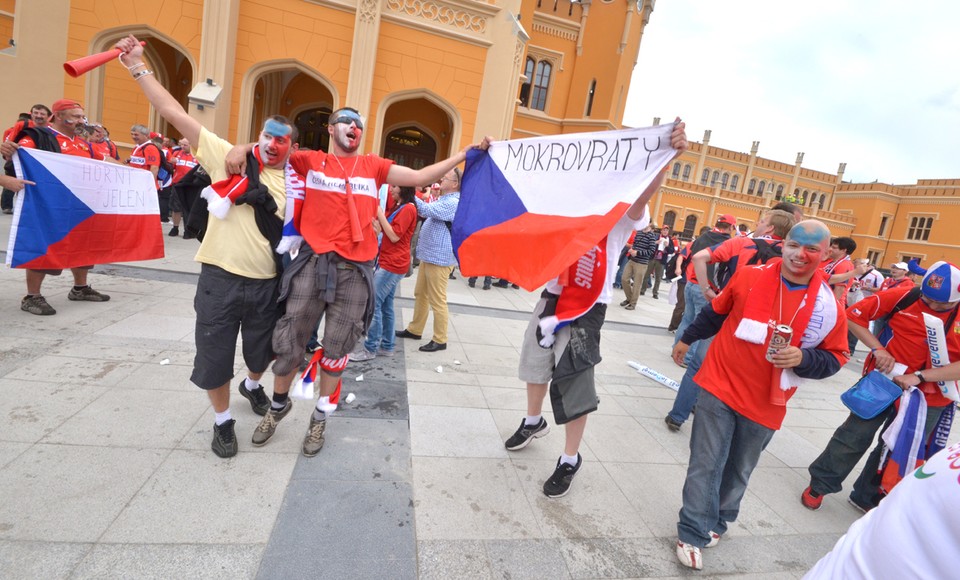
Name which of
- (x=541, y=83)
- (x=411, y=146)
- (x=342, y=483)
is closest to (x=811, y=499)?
(x=342, y=483)

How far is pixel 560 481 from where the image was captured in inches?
112

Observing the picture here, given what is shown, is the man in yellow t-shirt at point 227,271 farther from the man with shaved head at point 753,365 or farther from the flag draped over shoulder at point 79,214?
the flag draped over shoulder at point 79,214

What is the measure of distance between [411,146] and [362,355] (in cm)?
1585

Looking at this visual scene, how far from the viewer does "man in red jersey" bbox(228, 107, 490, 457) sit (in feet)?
8.81

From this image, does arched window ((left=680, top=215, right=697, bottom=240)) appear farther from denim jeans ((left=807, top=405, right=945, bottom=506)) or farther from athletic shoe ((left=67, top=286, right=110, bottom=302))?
athletic shoe ((left=67, top=286, right=110, bottom=302))

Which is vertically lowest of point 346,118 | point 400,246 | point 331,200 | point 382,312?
point 382,312

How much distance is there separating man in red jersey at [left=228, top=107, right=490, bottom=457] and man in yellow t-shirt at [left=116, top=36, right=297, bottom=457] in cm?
13

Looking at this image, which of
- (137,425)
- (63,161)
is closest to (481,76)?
(63,161)

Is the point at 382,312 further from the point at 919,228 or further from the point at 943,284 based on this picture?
the point at 919,228

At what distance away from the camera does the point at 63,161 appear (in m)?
4.50

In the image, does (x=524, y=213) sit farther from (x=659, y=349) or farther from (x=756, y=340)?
(x=659, y=349)

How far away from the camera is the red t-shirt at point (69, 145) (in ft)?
14.8

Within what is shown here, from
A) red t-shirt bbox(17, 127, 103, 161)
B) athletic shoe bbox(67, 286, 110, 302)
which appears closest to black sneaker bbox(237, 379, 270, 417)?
athletic shoe bbox(67, 286, 110, 302)

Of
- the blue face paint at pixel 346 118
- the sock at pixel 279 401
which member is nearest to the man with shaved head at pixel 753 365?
the blue face paint at pixel 346 118
